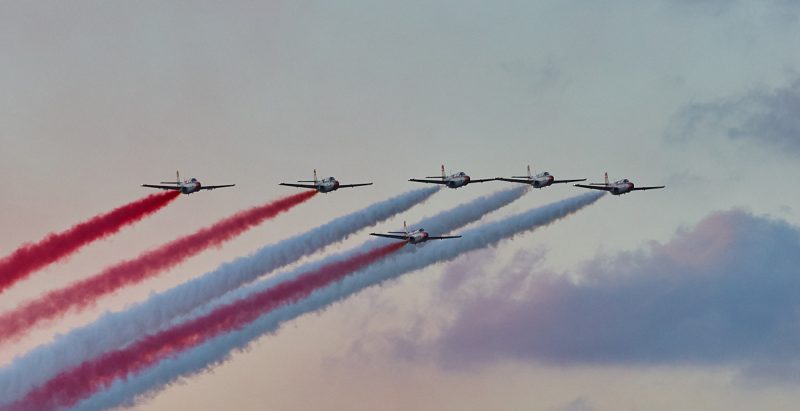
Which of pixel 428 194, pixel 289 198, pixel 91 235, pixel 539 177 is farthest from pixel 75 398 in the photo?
pixel 539 177

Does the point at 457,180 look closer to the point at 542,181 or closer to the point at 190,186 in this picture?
the point at 542,181

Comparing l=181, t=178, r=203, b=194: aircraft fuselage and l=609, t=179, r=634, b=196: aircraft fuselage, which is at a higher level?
l=181, t=178, r=203, b=194: aircraft fuselage

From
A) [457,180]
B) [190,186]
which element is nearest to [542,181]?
[457,180]

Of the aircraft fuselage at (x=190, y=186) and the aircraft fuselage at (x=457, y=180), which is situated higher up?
the aircraft fuselage at (x=190, y=186)

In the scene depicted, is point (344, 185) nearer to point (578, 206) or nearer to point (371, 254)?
point (371, 254)

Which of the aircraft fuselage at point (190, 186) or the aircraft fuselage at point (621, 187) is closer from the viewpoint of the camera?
the aircraft fuselage at point (190, 186)

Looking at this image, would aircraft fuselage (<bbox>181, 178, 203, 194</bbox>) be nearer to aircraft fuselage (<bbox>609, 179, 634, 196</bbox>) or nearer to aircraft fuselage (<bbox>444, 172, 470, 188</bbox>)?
aircraft fuselage (<bbox>444, 172, 470, 188</bbox>)

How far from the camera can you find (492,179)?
138 metres

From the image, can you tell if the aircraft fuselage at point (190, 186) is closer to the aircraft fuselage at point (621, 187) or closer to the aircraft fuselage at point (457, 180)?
the aircraft fuselage at point (457, 180)

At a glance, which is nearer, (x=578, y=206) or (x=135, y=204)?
(x=135, y=204)

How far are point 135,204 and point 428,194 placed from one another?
23.3 meters

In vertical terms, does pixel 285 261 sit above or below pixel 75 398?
above

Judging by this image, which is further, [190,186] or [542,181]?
[542,181]

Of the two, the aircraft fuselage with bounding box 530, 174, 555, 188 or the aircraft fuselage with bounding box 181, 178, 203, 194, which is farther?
the aircraft fuselage with bounding box 530, 174, 555, 188
